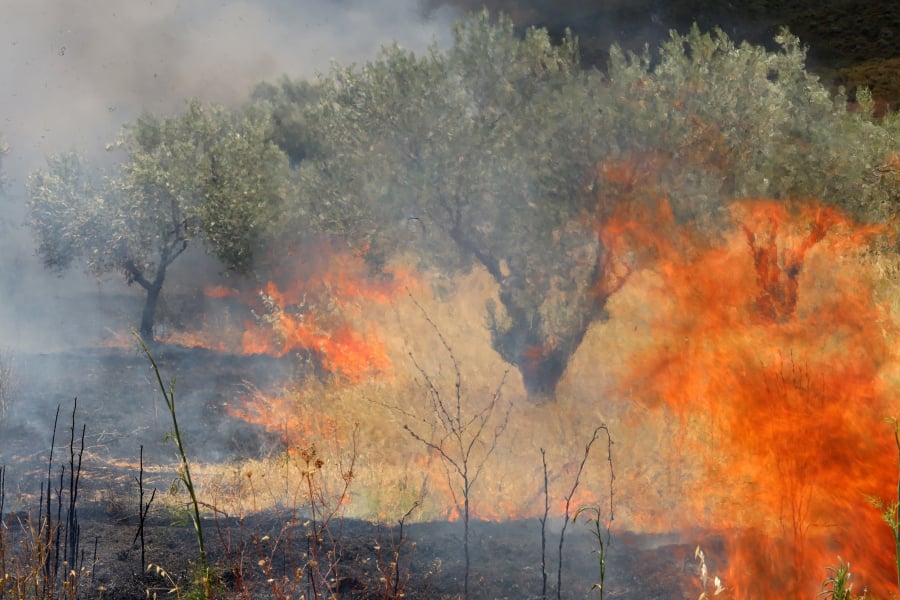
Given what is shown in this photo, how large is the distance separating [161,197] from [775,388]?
20597 millimetres

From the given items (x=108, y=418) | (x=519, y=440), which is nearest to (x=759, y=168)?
(x=519, y=440)

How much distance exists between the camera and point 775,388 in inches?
488

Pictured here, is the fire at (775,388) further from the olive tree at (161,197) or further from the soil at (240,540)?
the olive tree at (161,197)

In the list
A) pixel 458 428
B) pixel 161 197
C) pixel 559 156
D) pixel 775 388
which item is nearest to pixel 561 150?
→ pixel 559 156

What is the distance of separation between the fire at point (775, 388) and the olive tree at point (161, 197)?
563 inches

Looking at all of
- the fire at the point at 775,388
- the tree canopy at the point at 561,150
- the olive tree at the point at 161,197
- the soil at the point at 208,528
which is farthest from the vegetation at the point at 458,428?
the olive tree at the point at 161,197

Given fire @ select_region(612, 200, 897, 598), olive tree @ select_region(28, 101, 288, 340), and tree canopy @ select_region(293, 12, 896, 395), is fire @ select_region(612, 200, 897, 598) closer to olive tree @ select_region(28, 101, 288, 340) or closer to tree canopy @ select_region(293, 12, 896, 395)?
tree canopy @ select_region(293, 12, 896, 395)

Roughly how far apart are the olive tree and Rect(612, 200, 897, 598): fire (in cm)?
1429

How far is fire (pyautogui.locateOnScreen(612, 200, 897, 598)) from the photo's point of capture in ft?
31.2

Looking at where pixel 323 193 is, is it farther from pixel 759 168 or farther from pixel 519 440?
pixel 759 168

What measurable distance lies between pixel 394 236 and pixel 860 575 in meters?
11.6

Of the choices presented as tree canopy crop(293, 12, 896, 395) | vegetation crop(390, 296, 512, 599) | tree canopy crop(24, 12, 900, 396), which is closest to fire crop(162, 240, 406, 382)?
vegetation crop(390, 296, 512, 599)

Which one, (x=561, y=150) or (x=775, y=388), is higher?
(x=561, y=150)

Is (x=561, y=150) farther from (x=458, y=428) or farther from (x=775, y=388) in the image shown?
(x=775, y=388)
